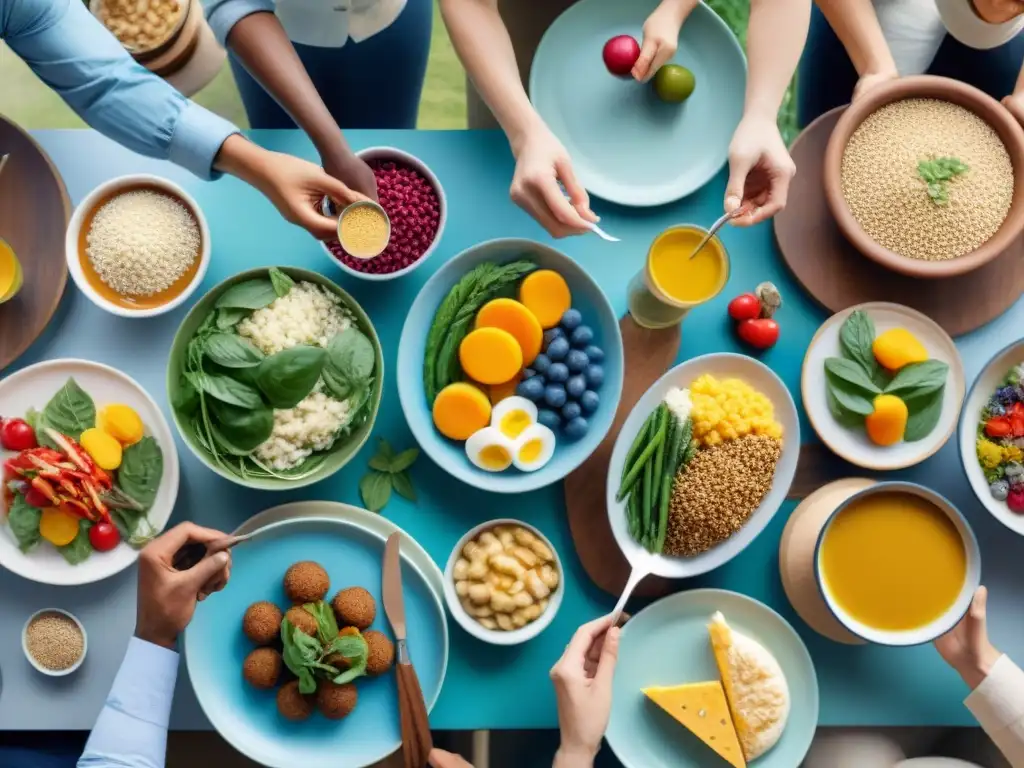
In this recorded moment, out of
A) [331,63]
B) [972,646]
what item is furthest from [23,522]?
[972,646]

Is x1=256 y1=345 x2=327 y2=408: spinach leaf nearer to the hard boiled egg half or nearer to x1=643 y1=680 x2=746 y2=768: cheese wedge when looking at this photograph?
the hard boiled egg half

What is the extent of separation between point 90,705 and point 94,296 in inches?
27.1

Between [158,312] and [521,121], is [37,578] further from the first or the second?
[521,121]

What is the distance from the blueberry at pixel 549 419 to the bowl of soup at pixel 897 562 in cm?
47

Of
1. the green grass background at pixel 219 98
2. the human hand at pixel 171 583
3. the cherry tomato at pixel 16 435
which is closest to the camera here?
the human hand at pixel 171 583

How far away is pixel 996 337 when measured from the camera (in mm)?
1497

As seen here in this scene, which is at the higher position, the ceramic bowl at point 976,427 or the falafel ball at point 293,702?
the ceramic bowl at point 976,427

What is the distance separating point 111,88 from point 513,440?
0.88 m

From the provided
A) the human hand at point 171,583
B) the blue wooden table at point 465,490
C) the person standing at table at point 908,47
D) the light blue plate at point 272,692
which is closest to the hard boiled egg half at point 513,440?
the blue wooden table at point 465,490

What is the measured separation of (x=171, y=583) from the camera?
48.3 inches

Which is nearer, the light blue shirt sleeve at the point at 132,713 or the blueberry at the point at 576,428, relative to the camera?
the light blue shirt sleeve at the point at 132,713

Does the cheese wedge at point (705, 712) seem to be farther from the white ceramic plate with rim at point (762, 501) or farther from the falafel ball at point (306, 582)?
the falafel ball at point (306, 582)

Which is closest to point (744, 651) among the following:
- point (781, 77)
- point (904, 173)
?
point (904, 173)

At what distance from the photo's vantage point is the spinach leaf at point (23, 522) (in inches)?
51.5
